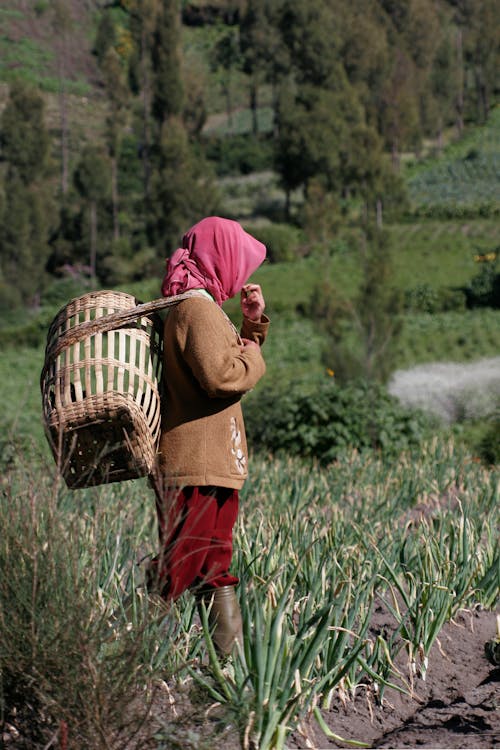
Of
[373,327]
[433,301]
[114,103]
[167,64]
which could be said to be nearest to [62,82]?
[114,103]

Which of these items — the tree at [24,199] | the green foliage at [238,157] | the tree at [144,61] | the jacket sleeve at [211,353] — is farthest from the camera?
the green foliage at [238,157]

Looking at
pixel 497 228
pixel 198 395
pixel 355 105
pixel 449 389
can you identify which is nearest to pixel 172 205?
pixel 497 228

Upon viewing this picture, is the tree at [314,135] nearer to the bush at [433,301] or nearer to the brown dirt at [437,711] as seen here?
the bush at [433,301]

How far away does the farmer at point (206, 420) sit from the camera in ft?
9.16

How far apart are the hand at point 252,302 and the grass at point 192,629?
603 mm

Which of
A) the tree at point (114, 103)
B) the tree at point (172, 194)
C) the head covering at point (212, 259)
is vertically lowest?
the head covering at point (212, 259)

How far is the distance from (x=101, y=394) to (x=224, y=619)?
2.30 feet

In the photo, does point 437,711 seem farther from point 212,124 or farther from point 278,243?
point 212,124

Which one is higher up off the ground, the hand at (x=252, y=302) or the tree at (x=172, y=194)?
the tree at (x=172, y=194)

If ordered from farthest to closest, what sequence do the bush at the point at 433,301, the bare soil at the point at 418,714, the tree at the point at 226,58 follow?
the tree at the point at 226,58 < the bush at the point at 433,301 < the bare soil at the point at 418,714

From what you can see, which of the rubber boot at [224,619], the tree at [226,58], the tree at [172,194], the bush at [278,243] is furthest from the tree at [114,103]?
the rubber boot at [224,619]

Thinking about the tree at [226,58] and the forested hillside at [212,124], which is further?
the tree at [226,58]

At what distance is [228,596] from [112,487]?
2.49 metres

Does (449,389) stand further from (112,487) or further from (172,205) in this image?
(172,205)
